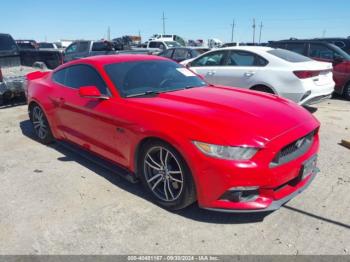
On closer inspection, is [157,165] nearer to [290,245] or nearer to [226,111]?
[226,111]

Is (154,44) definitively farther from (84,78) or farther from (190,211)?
(190,211)

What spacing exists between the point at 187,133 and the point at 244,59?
4995 mm

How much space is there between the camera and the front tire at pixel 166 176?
10.6 ft

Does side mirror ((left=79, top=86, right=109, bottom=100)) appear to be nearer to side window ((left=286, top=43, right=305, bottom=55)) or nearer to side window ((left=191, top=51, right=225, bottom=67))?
side window ((left=191, top=51, right=225, bottom=67))

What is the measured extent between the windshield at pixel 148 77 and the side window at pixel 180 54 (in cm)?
849

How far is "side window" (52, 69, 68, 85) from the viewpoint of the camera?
507cm

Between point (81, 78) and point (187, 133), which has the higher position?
point (81, 78)

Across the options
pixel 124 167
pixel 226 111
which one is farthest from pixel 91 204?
pixel 226 111

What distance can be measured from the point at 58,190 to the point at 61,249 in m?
1.20

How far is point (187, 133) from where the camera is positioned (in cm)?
312

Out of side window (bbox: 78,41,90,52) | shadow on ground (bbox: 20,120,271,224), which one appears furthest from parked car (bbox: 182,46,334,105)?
side window (bbox: 78,41,90,52)

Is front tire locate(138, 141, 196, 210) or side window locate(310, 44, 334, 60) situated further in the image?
side window locate(310, 44, 334, 60)

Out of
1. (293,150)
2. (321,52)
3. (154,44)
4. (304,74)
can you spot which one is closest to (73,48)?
(154,44)

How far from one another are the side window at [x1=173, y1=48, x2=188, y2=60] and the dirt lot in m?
9.13
